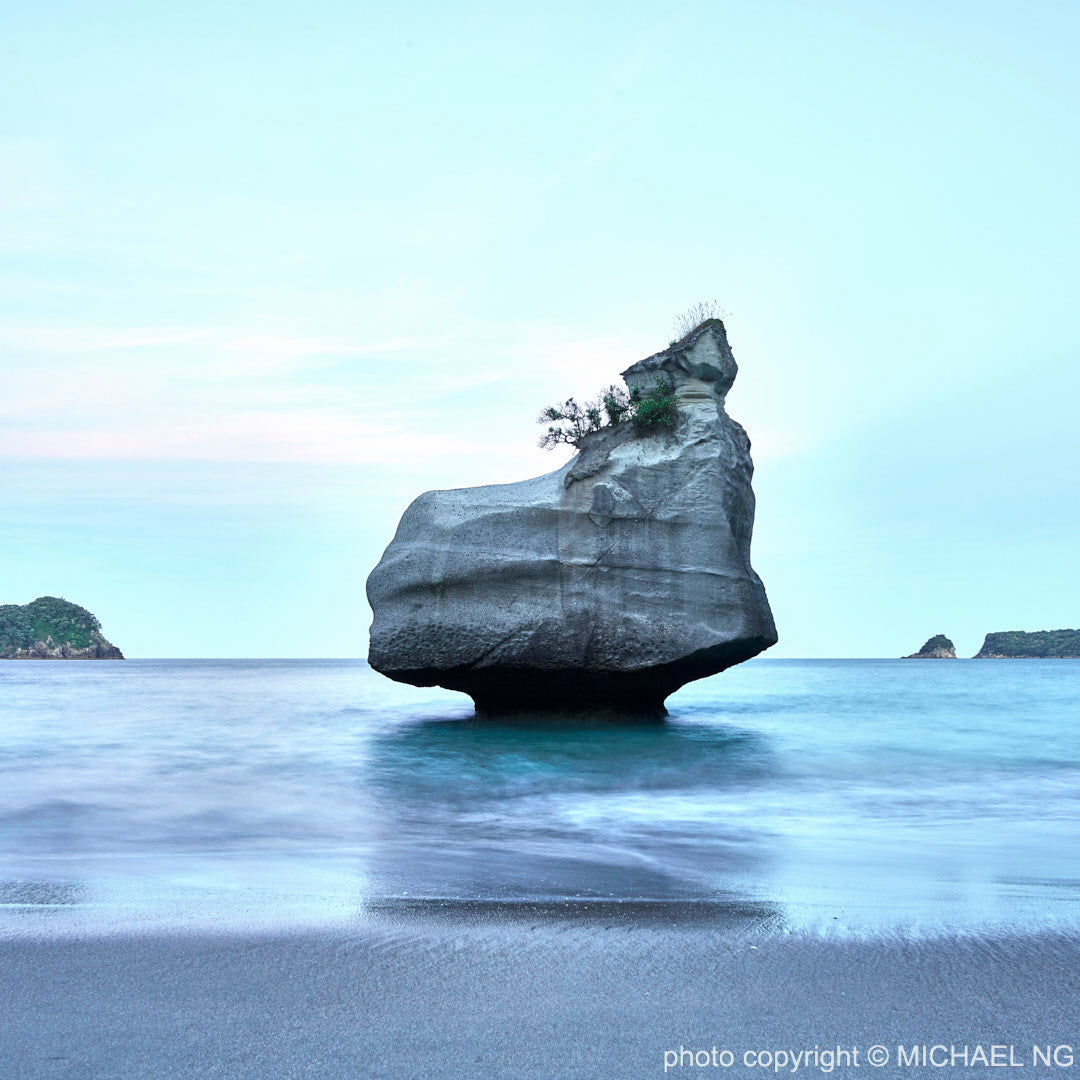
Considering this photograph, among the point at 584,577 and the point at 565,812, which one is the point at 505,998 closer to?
the point at 565,812

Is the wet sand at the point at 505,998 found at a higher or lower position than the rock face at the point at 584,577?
lower

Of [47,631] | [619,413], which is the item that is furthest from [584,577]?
[47,631]

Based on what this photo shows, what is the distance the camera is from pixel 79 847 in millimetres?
7738

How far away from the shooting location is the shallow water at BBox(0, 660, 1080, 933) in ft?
17.6

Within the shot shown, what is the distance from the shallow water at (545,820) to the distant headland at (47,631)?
9210 centimetres

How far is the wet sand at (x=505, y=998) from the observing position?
3.14 m

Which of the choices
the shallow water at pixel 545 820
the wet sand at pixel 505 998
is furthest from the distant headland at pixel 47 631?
the wet sand at pixel 505 998

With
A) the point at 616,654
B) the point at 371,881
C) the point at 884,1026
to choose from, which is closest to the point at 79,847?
the point at 371,881

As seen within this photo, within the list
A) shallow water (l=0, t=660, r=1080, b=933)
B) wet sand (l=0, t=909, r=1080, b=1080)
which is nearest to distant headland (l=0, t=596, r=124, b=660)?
shallow water (l=0, t=660, r=1080, b=933)

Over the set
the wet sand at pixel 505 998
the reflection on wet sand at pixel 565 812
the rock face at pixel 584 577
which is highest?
the rock face at pixel 584 577

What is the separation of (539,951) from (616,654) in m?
12.0

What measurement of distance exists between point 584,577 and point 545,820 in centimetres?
699

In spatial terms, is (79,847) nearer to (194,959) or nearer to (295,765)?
(194,959)

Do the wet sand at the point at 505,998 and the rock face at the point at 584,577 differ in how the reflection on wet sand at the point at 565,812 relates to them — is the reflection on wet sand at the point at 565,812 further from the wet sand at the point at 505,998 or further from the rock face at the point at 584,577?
the rock face at the point at 584,577
